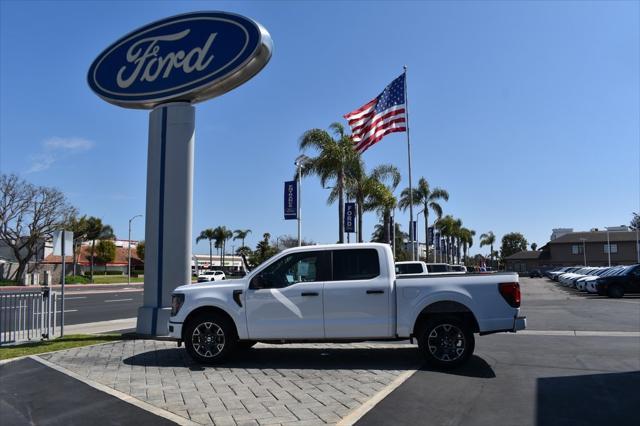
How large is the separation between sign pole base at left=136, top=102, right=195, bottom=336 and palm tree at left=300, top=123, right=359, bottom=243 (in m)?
17.1

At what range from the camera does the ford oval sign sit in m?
12.6

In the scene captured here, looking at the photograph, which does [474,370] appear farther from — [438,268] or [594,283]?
[594,283]

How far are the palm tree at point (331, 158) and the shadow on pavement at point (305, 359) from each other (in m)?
19.5

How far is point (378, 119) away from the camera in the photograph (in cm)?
2539

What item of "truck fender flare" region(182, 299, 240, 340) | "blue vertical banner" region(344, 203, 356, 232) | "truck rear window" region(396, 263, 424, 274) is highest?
"blue vertical banner" region(344, 203, 356, 232)

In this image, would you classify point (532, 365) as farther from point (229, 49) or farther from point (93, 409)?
point (229, 49)

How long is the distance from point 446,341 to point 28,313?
9.78 m

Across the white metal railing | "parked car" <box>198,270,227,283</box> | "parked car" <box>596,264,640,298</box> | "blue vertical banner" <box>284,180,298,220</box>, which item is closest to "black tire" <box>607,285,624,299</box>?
"parked car" <box>596,264,640,298</box>

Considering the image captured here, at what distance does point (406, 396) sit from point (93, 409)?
3.74 meters

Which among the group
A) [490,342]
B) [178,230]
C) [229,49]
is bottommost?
[490,342]

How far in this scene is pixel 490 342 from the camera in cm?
1135

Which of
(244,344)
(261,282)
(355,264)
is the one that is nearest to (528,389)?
(355,264)

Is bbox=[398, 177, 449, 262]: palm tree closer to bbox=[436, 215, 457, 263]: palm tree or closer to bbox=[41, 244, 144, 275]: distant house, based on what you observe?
bbox=[436, 215, 457, 263]: palm tree

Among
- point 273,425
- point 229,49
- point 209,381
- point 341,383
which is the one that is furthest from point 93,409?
point 229,49
